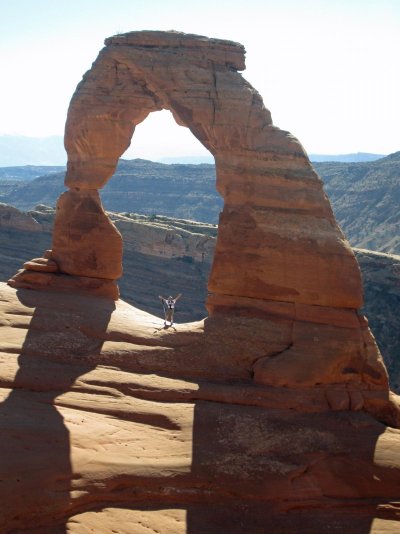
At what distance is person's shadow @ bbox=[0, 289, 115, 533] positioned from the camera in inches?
508

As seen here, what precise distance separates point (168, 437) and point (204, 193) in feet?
310

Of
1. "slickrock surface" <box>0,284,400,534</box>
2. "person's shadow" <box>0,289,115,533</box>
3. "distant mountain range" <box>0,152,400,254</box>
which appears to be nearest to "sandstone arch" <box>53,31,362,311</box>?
"slickrock surface" <box>0,284,400,534</box>

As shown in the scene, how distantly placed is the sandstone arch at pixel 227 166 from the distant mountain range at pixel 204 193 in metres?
60.6

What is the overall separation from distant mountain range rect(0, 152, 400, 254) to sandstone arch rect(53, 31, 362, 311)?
60555mm

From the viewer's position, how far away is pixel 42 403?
1551 centimetres

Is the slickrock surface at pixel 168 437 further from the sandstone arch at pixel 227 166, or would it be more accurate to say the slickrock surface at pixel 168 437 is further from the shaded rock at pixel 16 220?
the shaded rock at pixel 16 220

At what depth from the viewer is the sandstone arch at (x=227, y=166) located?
1834cm

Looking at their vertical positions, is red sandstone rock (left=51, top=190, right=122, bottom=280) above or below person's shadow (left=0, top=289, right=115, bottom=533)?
above

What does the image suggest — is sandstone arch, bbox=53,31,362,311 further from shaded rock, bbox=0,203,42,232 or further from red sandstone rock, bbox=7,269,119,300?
shaded rock, bbox=0,203,42,232

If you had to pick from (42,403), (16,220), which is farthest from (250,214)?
(16,220)

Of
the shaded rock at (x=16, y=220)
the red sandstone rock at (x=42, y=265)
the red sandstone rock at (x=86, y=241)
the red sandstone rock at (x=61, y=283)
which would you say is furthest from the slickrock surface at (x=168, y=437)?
the shaded rock at (x=16, y=220)

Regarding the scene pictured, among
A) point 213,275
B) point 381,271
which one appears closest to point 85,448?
point 213,275

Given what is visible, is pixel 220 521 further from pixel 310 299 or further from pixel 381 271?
pixel 381 271

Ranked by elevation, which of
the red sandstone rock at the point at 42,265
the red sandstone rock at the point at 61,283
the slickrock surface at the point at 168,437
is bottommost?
the slickrock surface at the point at 168,437
